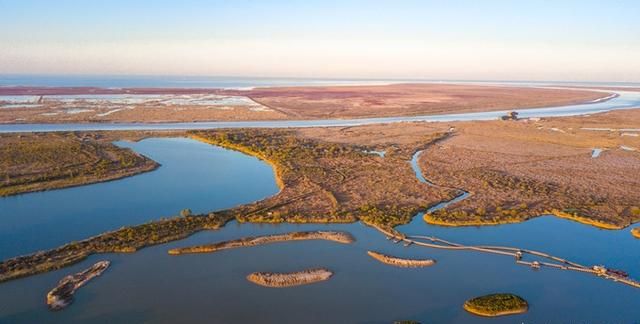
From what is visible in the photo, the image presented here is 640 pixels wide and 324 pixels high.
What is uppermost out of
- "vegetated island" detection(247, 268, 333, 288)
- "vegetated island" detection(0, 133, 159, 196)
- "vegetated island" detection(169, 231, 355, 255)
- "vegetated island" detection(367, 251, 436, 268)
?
"vegetated island" detection(0, 133, 159, 196)

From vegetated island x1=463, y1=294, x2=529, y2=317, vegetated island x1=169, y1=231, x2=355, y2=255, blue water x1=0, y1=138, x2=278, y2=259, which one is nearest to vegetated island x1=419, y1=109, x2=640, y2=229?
vegetated island x1=169, y1=231, x2=355, y2=255

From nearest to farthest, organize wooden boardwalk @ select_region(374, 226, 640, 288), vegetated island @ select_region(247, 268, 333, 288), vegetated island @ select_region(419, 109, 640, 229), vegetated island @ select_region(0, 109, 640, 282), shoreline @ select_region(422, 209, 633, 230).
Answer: vegetated island @ select_region(247, 268, 333, 288)
wooden boardwalk @ select_region(374, 226, 640, 288)
vegetated island @ select_region(0, 109, 640, 282)
shoreline @ select_region(422, 209, 633, 230)
vegetated island @ select_region(419, 109, 640, 229)

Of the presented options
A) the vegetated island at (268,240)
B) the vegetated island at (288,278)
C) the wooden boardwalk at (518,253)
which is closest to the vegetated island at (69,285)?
the vegetated island at (268,240)

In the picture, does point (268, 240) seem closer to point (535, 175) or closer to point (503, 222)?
point (503, 222)

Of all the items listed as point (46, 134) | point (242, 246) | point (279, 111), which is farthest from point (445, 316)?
point (279, 111)

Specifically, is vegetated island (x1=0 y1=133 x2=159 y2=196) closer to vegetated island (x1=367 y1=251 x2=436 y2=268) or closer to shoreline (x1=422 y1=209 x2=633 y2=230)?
vegetated island (x1=367 y1=251 x2=436 y2=268)

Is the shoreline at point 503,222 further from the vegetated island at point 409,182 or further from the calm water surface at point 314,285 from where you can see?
the calm water surface at point 314,285
